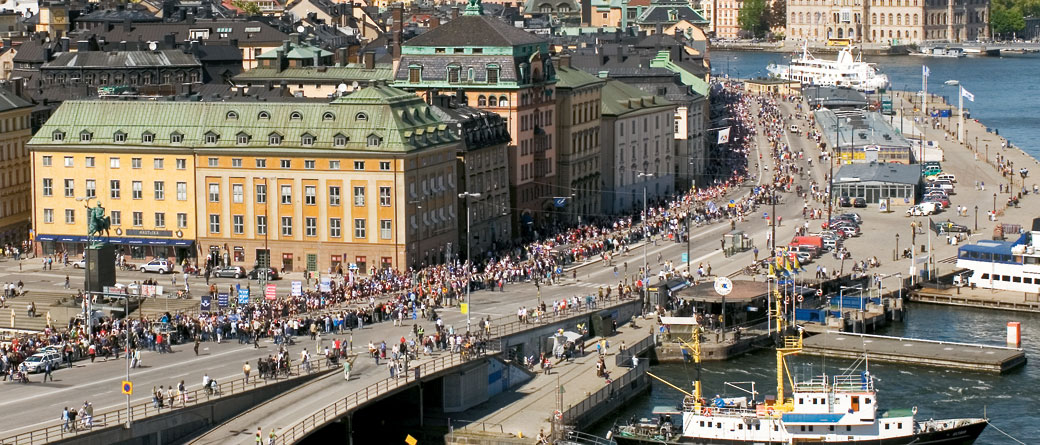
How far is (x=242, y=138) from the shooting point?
12181 cm

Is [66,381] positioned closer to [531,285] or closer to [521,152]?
[531,285]

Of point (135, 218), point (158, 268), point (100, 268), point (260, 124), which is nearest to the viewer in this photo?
point (100, 268)

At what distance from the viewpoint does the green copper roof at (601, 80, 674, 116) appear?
508ft

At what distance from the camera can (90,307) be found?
100 meters

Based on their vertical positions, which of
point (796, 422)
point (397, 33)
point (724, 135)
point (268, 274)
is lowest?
point (796, 422)

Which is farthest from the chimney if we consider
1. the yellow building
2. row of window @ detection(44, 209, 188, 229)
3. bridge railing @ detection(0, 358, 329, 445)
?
bridge railing @ detection(0, 358, 329, 445)

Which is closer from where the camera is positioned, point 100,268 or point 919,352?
point 919,352

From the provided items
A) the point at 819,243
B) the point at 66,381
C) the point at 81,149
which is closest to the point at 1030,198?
the point at 819,243

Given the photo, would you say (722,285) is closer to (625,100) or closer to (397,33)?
(625,100)

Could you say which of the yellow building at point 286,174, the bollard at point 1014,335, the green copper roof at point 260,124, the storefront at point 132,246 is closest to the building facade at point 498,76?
the green copper roof at point 260,124

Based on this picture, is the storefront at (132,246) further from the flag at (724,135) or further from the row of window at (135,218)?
the flag at (724,135)

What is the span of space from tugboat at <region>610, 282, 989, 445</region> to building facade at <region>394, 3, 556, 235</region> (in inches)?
1873

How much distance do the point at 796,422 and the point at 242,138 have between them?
4381cm

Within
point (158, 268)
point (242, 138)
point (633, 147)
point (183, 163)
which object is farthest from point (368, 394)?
point (633, 147)
